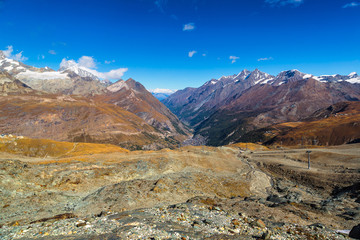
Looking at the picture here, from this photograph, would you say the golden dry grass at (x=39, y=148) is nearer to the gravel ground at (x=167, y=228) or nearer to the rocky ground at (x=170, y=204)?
the rocky ground at (x=170, y=204)

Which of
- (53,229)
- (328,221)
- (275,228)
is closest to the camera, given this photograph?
(53,229)

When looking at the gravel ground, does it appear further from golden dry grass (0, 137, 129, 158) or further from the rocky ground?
golden dry grass (0, 137, 129, 158)

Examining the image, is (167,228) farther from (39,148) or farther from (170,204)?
(39,148)

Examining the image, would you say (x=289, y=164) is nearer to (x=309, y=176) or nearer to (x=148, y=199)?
(x=309, y=176)

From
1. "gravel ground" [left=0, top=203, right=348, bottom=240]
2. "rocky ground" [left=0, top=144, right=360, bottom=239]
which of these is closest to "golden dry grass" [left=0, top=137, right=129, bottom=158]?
"rocky ground" [left=0, top=144, right=360, bottom=239]

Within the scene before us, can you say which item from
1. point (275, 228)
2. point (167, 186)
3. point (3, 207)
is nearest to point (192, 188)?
point (167, 186)

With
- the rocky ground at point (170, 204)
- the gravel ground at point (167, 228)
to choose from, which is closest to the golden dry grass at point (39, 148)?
the rocky ground at point (170, 204)
